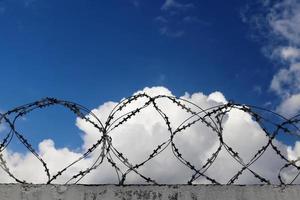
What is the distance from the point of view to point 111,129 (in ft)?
15.8

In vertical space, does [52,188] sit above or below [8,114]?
below

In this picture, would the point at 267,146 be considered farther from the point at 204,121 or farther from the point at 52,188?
the point at 52,188

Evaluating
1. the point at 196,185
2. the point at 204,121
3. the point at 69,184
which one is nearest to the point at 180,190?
the point at 196,185

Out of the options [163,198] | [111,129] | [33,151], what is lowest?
[163,198]

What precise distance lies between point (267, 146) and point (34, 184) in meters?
2.31

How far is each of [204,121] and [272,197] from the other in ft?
3.33

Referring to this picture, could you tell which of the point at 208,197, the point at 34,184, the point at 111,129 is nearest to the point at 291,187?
the point at 208,197

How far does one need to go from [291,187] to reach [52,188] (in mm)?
2380

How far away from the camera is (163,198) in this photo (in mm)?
4598

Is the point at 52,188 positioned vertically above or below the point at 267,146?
below

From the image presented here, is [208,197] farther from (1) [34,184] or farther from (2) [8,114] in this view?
(2) [8,114]

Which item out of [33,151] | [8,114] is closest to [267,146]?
[33,151]

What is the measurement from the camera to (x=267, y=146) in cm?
470

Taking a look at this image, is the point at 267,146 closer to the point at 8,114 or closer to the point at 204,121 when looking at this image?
the point at 204,121
